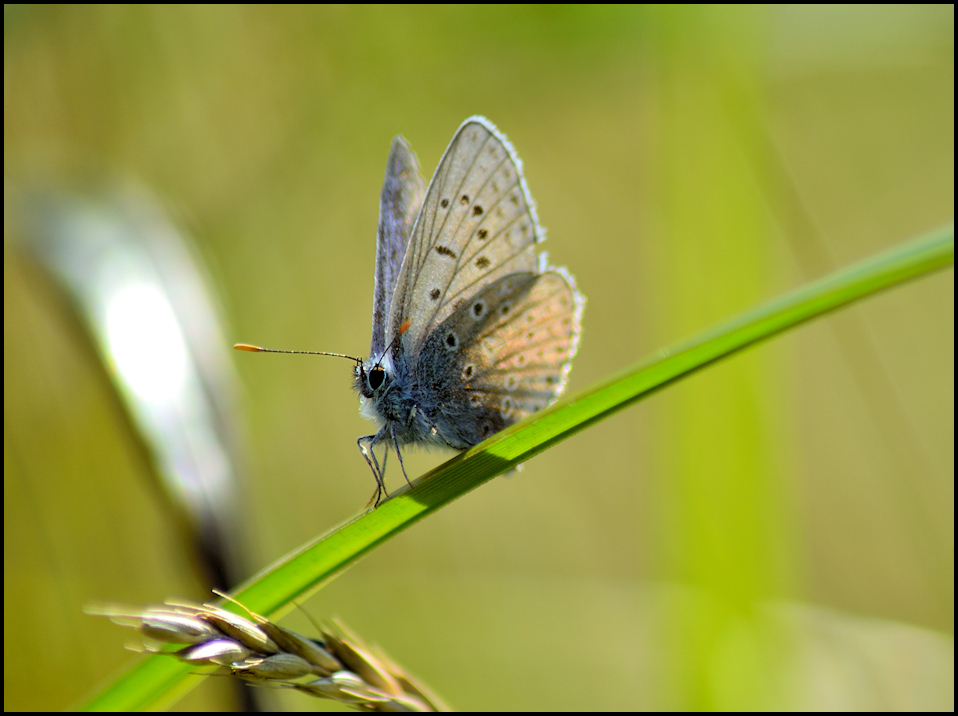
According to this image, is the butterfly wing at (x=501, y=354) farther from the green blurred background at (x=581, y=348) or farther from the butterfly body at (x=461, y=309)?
the green blurred background at (x=581, y=348)

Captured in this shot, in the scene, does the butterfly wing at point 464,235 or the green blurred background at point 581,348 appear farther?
the green blurred background at point 581,348

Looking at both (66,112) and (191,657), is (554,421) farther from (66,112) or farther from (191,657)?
(66,112)

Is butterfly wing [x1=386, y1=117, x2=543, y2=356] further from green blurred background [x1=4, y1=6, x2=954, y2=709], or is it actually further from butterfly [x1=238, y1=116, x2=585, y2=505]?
green blurred background [x1=4, y1=6, x2=954, y2=709]

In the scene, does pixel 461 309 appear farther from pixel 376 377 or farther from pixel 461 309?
pixel 376 377

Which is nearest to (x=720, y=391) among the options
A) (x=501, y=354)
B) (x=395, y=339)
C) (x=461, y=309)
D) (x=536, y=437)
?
(x=501, y=354)

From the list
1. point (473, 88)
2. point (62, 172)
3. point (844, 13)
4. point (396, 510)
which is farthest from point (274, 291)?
point (844, 13)

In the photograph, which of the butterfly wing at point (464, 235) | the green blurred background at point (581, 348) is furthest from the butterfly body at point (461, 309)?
the green blurred background at point (581, 348)

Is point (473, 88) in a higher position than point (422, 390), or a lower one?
higher
